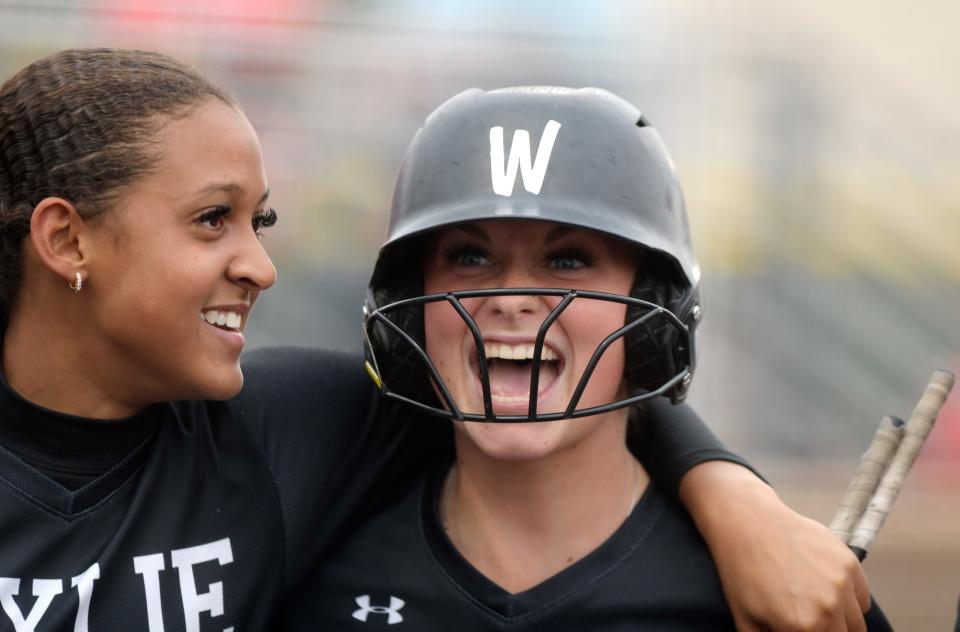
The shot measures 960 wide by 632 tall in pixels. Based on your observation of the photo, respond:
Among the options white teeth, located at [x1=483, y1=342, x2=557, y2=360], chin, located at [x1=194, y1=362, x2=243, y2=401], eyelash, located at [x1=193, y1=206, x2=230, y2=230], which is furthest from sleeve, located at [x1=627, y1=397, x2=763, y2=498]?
eyelash, located at [x1=193, y1=206, x2=230, y2=230]

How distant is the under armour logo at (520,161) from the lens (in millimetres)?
2346

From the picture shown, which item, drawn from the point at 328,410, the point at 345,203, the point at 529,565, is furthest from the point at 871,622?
the point at 345,203

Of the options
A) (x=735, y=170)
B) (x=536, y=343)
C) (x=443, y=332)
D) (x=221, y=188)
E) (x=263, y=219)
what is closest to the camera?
(x=536, y=343)

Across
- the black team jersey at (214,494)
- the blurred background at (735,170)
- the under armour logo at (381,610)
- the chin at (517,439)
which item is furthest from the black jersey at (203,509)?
the blurred background at (735,170)

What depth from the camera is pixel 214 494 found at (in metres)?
2.38

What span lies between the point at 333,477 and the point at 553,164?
74 cm

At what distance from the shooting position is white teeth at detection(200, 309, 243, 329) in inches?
92.1

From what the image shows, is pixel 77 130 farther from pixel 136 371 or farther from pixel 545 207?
pixel 545 207

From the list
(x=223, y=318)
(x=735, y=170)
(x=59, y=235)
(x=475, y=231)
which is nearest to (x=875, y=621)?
(x=475, y=231)

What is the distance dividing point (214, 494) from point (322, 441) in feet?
0.86

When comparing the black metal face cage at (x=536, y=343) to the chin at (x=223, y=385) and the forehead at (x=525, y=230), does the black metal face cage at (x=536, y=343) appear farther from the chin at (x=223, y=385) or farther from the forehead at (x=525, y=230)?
the chin at (x=223, y=385)

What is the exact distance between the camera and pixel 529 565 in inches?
95.7

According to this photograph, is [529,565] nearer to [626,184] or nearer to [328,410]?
[328,410]

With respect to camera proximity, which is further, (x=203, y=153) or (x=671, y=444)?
(x=671, y=444)
